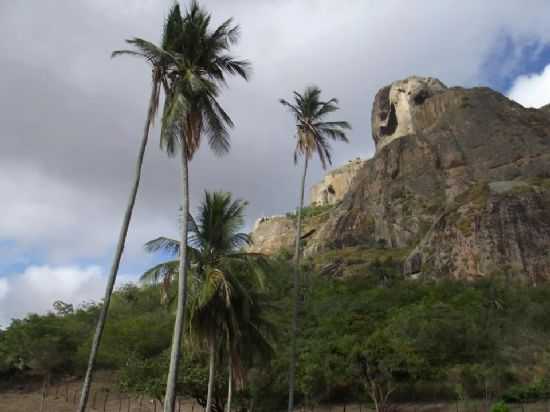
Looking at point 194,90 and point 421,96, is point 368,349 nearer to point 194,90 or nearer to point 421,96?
point 194,90

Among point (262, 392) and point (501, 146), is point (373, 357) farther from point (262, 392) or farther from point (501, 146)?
point (501, 146)

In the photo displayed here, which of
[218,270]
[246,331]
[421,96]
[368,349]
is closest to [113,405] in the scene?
[368,349]

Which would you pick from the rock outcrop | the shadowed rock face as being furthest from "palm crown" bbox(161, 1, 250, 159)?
the rock outcrop

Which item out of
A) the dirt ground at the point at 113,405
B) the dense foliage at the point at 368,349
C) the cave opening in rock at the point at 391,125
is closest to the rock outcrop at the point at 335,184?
the cave opening in rock at the point at 391,125

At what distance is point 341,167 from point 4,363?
144 metres

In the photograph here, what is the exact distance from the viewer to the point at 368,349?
120 feet

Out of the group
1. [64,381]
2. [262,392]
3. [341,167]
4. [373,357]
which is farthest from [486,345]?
[341,167]

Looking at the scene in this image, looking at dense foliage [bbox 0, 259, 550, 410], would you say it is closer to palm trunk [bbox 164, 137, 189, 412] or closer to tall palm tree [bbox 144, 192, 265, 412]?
tall palm tree [bbox 144, 192, 265, 412]

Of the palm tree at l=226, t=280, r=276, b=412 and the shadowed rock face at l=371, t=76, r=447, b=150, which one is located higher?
the shadowed rock face at l=371, t=76, r=447, b=150

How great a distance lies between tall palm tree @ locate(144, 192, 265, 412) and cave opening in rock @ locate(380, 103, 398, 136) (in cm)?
12540

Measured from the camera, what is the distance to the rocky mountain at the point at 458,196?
69.2 metres

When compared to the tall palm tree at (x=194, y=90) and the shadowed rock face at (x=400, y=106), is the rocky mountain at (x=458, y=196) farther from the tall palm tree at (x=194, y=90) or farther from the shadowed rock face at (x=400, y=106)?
the tall palm tree at (x=194, y=90)

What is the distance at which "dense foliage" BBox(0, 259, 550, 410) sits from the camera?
37131mm

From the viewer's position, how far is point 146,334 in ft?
166
